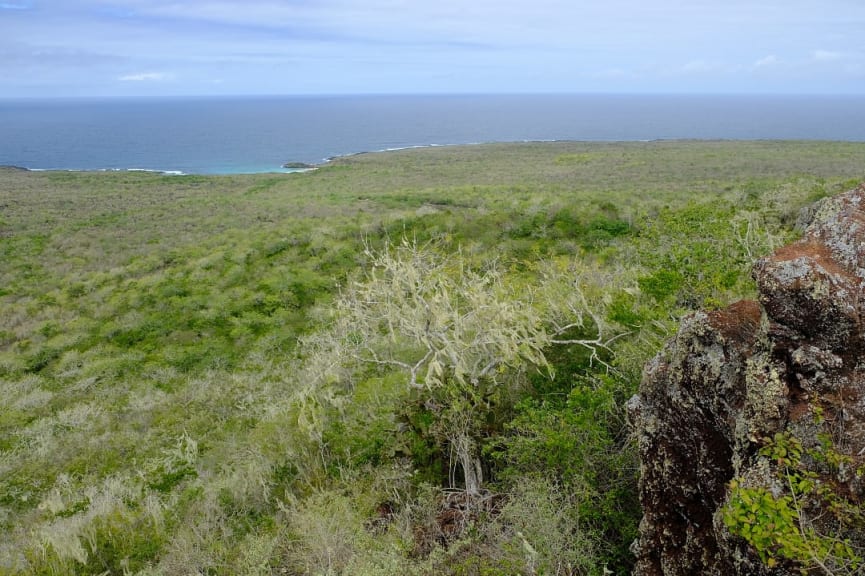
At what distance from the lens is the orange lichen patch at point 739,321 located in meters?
4.08

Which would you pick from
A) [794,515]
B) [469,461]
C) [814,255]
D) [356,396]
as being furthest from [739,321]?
[356,396]

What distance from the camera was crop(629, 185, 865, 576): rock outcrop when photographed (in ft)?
11.3

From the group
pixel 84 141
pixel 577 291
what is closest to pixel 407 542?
pixel 577 291

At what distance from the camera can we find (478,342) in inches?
315

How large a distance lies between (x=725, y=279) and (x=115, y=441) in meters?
12.5

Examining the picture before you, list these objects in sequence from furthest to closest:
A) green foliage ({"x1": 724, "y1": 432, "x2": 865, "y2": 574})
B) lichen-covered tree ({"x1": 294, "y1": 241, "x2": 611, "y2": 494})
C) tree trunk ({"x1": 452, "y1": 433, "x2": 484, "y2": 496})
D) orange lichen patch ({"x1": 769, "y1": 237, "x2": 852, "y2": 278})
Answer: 1. lichen-covered tree ({"x1": 294, "y1": 241, "x2": 611, "y2": 494})
2. tree trunk ({"x1": 452, "y1": 433, "x2": 484, "y2": 496})
3. orange lichen patch ({"x1": 769, "y1": 237, "x2": 852, "y2": 278})
4. green foliage ({"x1": 724, "y1": 432, "x2": 865, "y2": 574})

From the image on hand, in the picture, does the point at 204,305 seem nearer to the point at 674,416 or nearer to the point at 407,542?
the point at 407,542

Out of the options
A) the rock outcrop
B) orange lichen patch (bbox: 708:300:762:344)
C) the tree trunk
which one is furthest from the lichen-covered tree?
orange lichen patch (bbox: 708:300:762:344)

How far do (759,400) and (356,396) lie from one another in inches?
346

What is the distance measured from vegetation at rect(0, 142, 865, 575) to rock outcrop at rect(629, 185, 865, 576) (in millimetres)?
493

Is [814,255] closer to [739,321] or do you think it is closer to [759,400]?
[739,321]

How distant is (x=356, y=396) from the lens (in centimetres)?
1141

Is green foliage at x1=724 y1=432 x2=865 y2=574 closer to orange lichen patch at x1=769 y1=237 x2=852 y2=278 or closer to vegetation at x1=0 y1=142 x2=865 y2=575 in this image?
vegetation at x1=0 y1=142 x2=865 y2=575

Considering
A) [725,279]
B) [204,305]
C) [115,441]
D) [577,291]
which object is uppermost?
[725,279]
